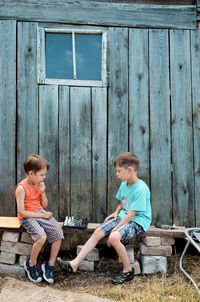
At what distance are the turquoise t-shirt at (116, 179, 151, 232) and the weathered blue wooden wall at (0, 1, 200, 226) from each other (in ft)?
1.40

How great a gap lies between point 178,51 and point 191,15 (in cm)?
52

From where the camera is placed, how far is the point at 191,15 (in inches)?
153

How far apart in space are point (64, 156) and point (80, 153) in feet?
0.69

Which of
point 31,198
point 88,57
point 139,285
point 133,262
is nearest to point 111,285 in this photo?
point 139,285

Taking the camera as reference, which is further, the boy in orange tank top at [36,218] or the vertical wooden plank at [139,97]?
the vertical wooden plank at [139,97]

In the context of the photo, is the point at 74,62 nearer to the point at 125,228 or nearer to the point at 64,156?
the point at 64,156

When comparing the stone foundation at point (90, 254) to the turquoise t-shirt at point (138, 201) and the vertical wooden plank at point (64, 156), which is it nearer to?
the turquoise t-shirt at point (138, 201)

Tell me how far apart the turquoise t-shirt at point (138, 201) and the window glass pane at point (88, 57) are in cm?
150

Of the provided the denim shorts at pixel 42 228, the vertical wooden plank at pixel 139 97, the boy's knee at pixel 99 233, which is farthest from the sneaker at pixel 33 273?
the vertical wooden plank at pixel 139 97

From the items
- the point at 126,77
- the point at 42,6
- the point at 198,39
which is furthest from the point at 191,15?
the point at 42,6

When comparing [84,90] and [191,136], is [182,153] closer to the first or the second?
[191,136]

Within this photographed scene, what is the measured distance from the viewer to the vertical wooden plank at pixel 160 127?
3.79 metres

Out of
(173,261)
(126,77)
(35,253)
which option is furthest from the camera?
(126,77)

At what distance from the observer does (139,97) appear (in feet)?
12.6
